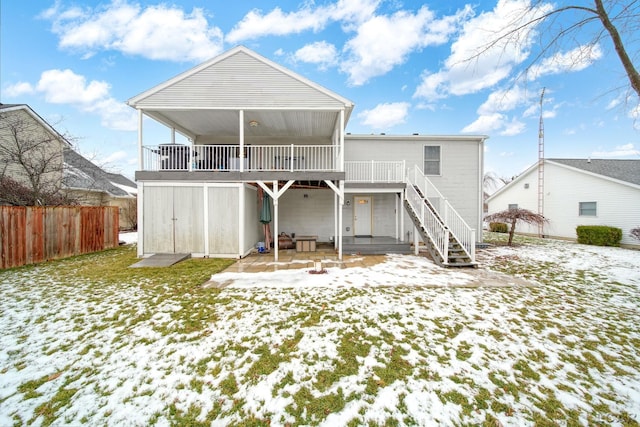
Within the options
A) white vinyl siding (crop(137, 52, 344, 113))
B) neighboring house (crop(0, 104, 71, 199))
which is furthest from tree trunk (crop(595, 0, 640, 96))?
neighboring house (crop(0, 104, 71, 199))

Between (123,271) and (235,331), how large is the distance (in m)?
4.92

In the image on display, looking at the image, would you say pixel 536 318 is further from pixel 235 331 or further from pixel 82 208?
pixel 82 208

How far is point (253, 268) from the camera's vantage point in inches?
268

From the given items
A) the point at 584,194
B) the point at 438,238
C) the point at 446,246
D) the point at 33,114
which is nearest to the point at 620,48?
the point at 446,246

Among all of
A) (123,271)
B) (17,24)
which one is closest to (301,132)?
(123,271)

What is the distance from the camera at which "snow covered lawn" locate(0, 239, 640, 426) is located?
7.06ft

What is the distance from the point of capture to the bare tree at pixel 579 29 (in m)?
3.54

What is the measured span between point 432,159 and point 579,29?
7.17 m

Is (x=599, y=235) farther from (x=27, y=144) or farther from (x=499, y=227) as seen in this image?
(x=27, y=144)

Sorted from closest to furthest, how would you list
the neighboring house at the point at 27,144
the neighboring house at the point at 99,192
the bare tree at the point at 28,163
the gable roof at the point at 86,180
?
the bare tree at the point at 28,163, the neighboring house at the point at 27,144, the gable roof at the point at 86,180, the neighboring house at the point at 99,192

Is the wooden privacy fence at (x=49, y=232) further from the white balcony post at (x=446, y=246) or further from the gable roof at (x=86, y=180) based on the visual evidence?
the white balcony post at (x=446, y=246)

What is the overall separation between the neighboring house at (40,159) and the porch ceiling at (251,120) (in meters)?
4.59

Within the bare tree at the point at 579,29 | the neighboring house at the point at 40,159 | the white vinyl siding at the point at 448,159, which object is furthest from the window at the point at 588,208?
the neighboring house at the point at 40,159

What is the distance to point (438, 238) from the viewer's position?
24.7ft
